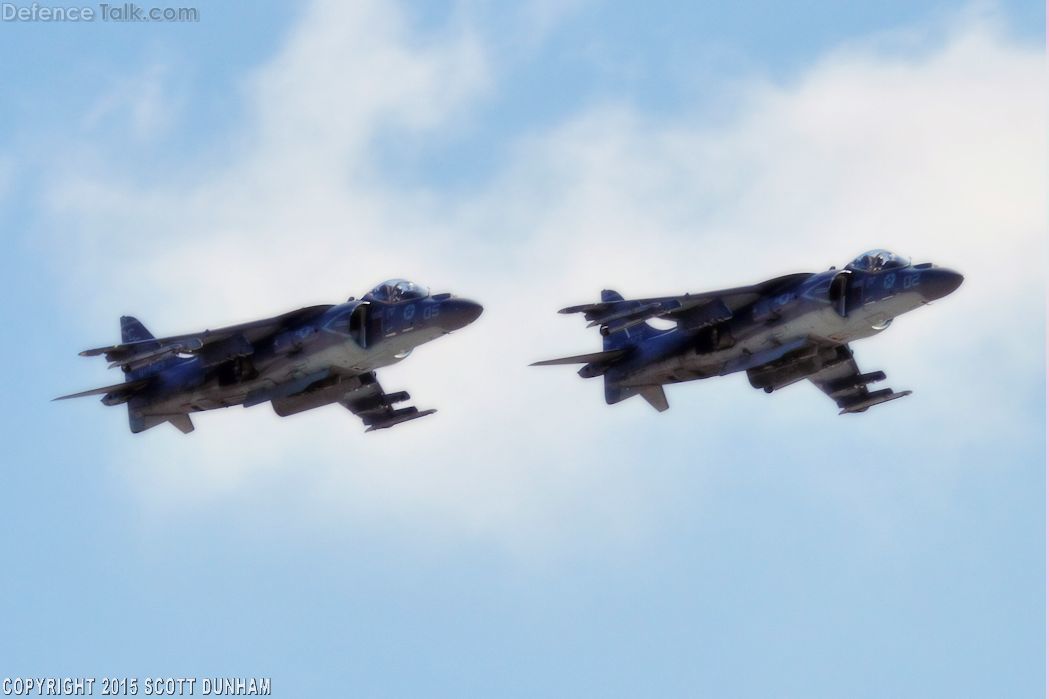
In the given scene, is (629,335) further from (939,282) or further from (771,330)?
(939,282)

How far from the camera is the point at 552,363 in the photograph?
65.5 metres

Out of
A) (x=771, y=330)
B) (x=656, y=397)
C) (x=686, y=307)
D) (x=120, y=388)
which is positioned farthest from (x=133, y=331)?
(x=771, y=330)

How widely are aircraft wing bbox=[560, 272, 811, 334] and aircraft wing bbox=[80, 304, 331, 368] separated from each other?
22.4 ft

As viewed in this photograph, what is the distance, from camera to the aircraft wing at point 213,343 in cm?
6306

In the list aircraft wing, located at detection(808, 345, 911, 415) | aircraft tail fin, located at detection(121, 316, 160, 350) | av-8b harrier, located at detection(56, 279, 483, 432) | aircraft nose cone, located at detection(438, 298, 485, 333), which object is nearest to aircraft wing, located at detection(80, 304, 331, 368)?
av-8b harrier, located at detection(56, 279, 483, 432)

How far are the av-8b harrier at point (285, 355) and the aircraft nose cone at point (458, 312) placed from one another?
24 millimetres

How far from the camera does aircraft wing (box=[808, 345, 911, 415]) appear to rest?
217 ft

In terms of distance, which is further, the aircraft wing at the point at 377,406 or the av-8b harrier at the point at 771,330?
the aircraft wing at the point at 377,406

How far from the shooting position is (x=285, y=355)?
63125mm

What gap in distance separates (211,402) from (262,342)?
229 centimetres

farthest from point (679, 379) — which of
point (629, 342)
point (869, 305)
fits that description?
point (869, 305)

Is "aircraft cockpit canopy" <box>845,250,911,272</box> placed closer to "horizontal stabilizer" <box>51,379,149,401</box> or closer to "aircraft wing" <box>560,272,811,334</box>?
"aircraft wing" <box>560,272,811,334</box>

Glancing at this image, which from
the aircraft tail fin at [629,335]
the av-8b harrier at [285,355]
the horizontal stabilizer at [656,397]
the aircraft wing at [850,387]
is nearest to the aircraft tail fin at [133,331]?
the av-8b harrier at [285,355]

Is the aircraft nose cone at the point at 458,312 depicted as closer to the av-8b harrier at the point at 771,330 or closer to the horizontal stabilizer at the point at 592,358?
the av-8b harrier at the point at 771,330
